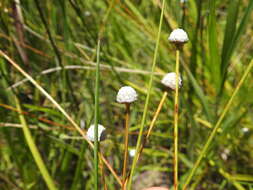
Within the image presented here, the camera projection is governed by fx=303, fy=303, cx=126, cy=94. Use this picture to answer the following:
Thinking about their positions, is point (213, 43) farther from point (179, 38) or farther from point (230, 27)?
point (179, 38)

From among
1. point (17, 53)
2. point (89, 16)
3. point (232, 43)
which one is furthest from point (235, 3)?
point (89, 16)

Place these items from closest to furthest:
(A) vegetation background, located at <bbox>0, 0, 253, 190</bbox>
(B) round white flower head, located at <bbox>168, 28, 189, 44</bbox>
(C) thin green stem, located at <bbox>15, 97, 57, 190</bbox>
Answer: (B) round white flower head, located at <bbox>168, 28, 189, 44</bbox> < (C) thin green stem, located at <bbox>15, 97, 57, 190</bbox> < (A) vegetation background, located at <bbox>0, 0, 253, 190</bbox>

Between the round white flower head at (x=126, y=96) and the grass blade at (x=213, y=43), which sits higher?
the grass blade at (x=213, y=43)

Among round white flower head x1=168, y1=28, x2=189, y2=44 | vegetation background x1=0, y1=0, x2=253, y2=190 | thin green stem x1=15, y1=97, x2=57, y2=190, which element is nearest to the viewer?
round white flower head x1=168, y1=28, x2=189, y2=44

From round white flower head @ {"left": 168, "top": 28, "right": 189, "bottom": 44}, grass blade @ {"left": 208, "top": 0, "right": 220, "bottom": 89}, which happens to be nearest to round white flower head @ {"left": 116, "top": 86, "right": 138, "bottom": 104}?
round white flower head @ {"left": 168, "top": 28, "right": 189, "bottom": 44}

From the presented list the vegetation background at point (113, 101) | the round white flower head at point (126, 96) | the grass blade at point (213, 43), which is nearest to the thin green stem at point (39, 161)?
the vegetation background at point (113, 101)

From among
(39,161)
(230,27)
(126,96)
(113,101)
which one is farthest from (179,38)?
(113,101)

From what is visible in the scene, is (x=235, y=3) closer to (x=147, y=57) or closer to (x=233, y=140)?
(x=233, y=140)

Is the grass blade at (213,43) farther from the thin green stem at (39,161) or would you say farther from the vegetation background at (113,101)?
the thin green stem at (39,161)

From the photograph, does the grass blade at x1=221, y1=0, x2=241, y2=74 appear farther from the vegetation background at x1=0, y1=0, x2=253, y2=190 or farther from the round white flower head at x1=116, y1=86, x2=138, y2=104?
the round white flower head at x1=116, y1=86, x2=138, y2=104
